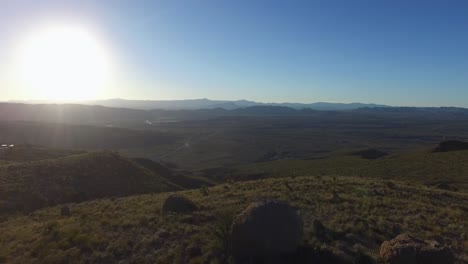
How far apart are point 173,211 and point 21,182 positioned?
20.8 metres

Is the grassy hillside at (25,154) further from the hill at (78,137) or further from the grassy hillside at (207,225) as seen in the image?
the hill at (78,137)

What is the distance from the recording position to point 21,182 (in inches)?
1491

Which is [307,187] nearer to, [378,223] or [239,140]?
[378,223]

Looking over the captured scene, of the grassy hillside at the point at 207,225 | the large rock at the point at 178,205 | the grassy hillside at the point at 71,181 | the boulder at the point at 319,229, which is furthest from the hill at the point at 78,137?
the boulder at the point at 319,229

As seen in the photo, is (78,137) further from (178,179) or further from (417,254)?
(417,254)

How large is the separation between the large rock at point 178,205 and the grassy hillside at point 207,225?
60 centimetres

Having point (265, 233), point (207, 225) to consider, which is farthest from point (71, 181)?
point (265, 233)

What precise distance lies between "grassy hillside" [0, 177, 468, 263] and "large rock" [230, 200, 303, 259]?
1.20 meters

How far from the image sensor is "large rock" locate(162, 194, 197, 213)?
24.1 meters

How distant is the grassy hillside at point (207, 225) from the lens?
17.9m

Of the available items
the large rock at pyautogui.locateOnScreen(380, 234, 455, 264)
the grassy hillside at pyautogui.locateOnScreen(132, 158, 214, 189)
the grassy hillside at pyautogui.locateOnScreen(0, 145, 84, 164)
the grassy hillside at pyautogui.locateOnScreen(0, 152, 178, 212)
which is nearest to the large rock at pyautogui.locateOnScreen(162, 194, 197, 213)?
the large rock at pyautogui.locateOnScreen(380, 234, 455, 264)

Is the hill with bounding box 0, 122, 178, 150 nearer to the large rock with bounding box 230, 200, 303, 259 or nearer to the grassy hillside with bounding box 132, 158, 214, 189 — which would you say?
the grassy hillside with bounding box 132, 158, 214, 189

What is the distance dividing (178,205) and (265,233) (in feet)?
30.8

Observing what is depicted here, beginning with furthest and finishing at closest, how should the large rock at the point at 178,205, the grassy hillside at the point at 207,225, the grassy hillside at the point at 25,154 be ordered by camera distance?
the grassy hillside at the point at 25,154 → the large rock at the point at 178,205 → the grassy hillside at the point at 207,225
